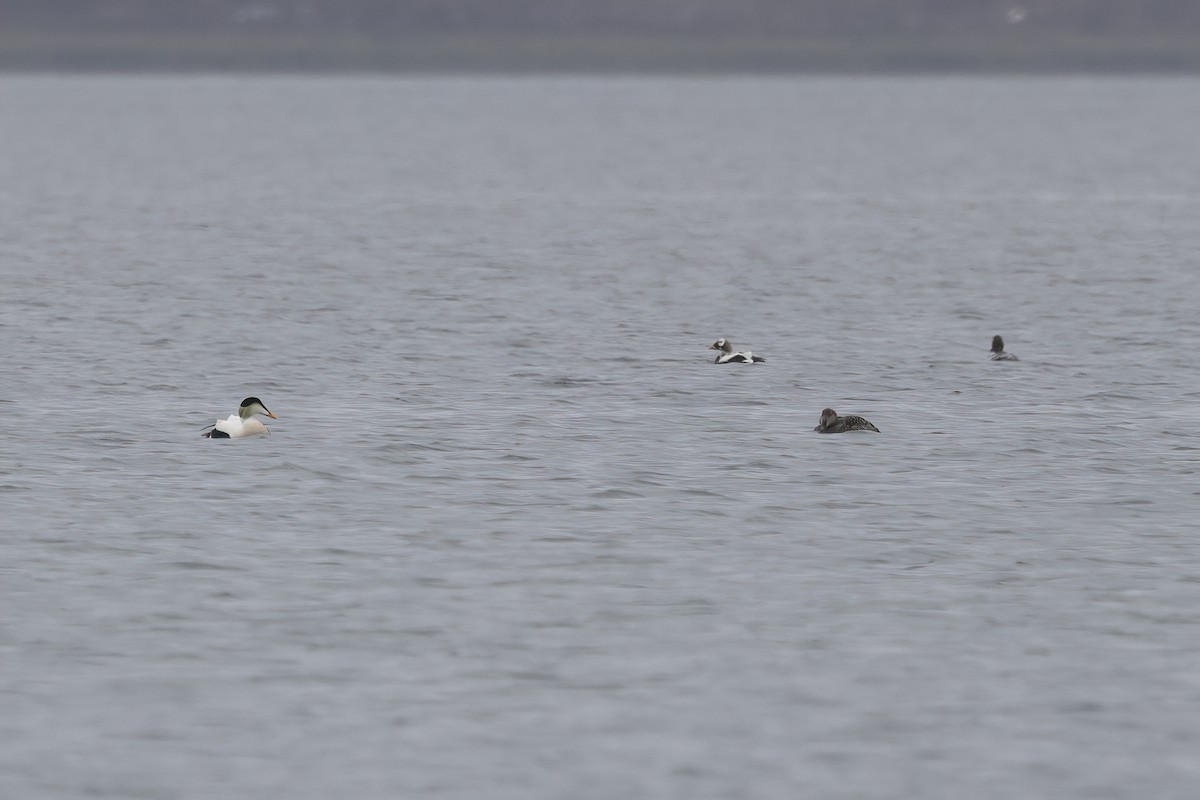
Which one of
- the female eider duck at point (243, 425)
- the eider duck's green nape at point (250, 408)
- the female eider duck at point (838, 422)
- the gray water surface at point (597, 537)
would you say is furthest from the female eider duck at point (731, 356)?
the female eider duck at point (243, 425)

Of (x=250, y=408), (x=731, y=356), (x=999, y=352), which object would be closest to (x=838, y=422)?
(x=731, y=356)

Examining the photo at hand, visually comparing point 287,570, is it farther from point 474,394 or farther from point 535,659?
point 474,394

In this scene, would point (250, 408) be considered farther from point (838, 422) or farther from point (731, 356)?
point (731, 356)

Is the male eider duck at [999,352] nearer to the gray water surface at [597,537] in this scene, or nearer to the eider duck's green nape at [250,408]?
the gray water surface at [597,537]

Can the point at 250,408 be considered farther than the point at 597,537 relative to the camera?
Yes

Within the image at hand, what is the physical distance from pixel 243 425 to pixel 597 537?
29.1 ft

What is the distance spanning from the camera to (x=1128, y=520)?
2802 centimetres

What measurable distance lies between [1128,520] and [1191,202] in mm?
78783

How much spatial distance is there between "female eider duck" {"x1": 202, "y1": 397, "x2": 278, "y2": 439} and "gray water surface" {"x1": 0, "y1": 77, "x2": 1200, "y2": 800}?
21.0 inches

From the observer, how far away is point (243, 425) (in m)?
33.7

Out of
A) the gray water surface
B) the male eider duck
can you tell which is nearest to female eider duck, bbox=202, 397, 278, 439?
the gray water surface

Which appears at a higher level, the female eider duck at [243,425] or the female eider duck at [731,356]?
the female eider duck at [731,356]

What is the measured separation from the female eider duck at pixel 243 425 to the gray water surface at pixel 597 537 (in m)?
0.53

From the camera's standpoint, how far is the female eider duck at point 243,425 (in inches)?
1325
